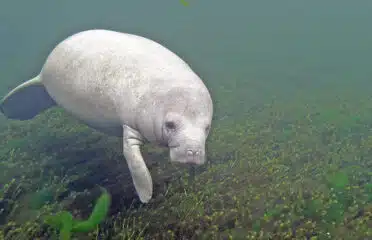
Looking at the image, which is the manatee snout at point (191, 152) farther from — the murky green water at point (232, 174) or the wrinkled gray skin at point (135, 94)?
the murky green water at point (232, 174)

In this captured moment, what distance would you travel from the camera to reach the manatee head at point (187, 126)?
360cm

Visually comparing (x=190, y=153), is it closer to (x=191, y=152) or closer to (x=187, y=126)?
(x=191, y=152)

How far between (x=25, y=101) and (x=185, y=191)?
491cm

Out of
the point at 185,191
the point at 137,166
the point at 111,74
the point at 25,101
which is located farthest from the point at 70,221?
the point at 25,101

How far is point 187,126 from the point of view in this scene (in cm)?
376

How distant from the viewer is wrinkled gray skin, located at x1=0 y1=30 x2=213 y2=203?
3.85 metres

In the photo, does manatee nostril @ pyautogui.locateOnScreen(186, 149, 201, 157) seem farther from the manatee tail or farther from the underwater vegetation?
the manatee tail

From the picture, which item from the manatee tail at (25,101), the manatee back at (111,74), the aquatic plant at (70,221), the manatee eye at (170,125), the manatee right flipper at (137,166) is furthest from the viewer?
the manatee tail at (25,101)

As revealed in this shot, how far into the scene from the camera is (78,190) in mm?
4816

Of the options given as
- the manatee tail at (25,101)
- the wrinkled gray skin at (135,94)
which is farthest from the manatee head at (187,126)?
the manatee tail at (25,101)

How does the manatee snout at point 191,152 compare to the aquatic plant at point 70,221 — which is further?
the manatee snout at point 191,152

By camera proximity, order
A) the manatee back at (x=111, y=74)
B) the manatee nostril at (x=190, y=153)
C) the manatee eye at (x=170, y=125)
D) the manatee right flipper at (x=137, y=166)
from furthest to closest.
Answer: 1. the manatee back at (x=111, y=74)
2. the manatee right flipper at (x=137, y=166)
3. the manatee eye at (x=170, y=125)
4. the manatee nostril at (x=190, y=153)

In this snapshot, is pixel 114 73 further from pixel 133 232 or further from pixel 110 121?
pixel 133 232

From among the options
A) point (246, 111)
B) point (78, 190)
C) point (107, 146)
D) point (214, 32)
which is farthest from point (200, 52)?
point (78, 190)
